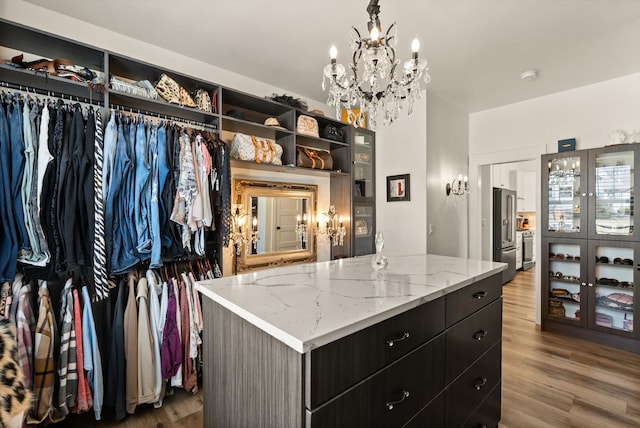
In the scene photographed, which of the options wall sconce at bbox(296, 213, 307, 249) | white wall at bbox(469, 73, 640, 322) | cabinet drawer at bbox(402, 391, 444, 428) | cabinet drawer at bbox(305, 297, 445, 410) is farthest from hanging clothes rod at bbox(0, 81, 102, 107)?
white wall at bbox(469, 73, 640, 322)

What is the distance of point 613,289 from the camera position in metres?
3.13

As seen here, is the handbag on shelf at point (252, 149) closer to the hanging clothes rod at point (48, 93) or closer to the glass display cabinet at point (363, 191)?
the hanging clothes rod at point (48, 93)

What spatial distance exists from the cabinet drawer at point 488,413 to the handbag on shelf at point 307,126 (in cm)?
258

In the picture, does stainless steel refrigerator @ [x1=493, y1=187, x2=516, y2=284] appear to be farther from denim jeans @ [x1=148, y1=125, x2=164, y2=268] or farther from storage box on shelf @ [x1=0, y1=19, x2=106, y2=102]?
storage box on shelf @ [x1=0, y1=19, x2=106, y2=102]

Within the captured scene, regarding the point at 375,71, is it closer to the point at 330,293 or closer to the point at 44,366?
the point at 330,293

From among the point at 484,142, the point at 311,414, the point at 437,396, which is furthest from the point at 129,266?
the point at 484,142

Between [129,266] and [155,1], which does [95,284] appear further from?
[155,1]

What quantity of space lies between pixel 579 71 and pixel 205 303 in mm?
3942

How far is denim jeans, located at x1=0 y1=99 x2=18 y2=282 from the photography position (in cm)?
158

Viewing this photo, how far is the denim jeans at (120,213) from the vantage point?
189 cm

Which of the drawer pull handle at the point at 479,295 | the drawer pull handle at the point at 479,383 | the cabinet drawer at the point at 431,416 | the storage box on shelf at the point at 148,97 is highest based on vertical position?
the storage box on shelf at the point at 148,97

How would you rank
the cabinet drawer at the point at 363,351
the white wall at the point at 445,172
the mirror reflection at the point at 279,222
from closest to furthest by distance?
the cabinet drawer at the point at 363,351, the mirror reflection at the point at 279,222, the white wall at the point at 445,172

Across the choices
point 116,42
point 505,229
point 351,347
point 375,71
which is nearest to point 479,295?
point 351,347

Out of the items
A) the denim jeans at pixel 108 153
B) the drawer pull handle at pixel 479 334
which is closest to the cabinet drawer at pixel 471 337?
the drawer pull handle at pixel 479 334
